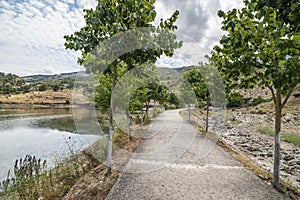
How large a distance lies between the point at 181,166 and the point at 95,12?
18.5ft

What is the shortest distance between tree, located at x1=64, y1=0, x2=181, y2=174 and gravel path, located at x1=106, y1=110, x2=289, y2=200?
123 cm

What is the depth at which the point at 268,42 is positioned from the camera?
4.70m

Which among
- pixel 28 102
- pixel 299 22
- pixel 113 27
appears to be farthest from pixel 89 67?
pixel 28 102

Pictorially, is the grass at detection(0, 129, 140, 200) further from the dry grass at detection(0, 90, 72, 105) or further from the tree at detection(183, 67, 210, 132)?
the dry grass at detection(0, 90, 72, 105)

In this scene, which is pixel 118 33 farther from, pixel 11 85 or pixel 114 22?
pixel 11 85

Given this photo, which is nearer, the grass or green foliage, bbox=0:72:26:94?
the grass

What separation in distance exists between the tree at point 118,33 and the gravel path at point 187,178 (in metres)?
1.23

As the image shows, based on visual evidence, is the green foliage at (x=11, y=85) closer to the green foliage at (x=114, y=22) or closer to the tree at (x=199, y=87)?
the tree at (x=199, y=87)

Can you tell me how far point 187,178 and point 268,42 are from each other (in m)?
4.19

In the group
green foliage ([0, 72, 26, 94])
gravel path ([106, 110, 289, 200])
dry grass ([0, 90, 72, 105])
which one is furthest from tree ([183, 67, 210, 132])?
green foliage ([0, 72, 26, 94])

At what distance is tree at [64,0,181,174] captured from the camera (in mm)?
5523

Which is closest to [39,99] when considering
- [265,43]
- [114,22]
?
[114,22]

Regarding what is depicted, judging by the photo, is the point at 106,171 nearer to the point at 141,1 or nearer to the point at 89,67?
the point at 89,67

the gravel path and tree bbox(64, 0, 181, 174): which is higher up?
tree bbox(64, 0, 181, 174)
